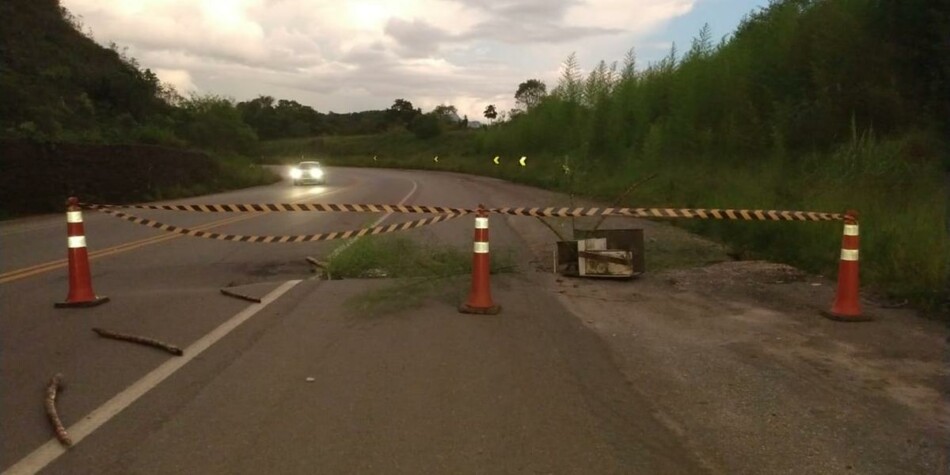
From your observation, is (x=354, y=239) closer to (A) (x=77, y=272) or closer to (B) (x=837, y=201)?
(A) (x=77, y=272)

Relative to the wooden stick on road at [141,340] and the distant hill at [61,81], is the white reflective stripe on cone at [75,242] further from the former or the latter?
the distant hill at [61,81]

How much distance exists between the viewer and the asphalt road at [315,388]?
5.07 metres

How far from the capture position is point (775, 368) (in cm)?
707

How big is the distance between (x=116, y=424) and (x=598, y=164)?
3269 cm

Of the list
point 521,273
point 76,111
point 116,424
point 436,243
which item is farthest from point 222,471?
point 76,111

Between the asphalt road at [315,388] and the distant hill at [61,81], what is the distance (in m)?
20.0

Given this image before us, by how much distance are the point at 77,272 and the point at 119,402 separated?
14.0ft

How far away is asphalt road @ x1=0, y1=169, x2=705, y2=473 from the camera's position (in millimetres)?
5074

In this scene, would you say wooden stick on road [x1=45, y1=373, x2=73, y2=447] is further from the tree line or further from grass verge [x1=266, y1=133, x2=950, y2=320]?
the tree line

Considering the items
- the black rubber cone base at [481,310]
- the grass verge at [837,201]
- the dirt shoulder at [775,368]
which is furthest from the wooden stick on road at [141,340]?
the grass verge at [837,201]

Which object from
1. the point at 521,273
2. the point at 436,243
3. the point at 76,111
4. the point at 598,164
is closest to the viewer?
the point at 521,273

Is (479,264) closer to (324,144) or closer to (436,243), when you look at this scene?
(436,243)

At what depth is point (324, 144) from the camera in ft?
431

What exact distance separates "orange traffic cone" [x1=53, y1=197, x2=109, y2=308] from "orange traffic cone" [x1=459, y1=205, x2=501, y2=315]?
4.16 metres
